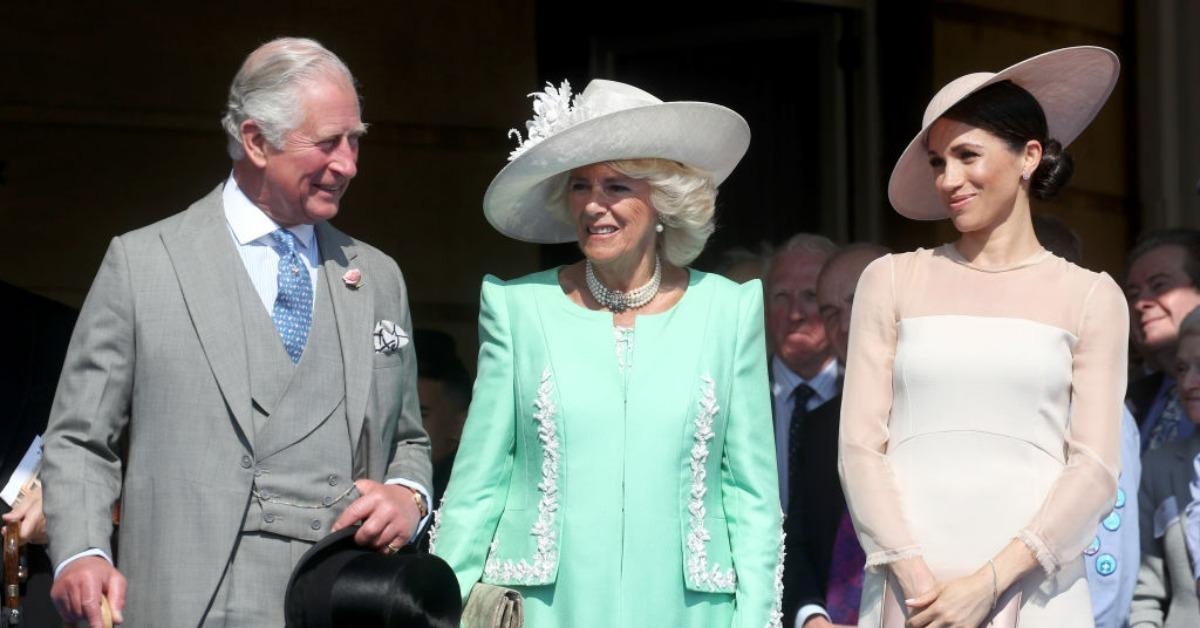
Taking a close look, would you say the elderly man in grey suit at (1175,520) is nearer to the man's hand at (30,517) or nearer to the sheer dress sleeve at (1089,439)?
the sheer dress sleeve at (1089,439)

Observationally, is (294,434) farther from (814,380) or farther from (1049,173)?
(814,380)

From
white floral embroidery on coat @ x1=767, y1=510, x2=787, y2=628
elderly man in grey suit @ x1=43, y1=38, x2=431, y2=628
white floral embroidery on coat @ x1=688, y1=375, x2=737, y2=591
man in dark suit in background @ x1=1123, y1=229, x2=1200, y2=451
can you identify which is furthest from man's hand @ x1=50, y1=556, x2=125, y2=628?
man in dark suit in background @ x1=1123, y1=229, x2=1200, y2=451

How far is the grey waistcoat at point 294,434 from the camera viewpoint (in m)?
3.95

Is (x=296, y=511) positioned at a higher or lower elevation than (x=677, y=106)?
lower

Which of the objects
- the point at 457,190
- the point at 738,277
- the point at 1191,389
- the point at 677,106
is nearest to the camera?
the point at 677,106

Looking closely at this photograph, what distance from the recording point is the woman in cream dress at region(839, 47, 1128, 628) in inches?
155

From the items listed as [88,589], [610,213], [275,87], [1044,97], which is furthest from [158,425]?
[1044,97]

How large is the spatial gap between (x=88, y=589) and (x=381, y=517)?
592mm

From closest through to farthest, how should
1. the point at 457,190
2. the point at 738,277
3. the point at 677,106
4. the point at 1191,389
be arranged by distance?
the point at 677,106 < the point at 1191,389 < the point at 738,277 < the point at 457,190

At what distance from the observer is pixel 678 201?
4.31 meters

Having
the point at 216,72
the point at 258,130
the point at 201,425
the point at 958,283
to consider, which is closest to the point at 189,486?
the point at 201,425

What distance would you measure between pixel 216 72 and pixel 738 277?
2023mm

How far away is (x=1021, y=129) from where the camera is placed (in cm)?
413

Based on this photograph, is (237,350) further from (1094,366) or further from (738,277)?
(738,277)
